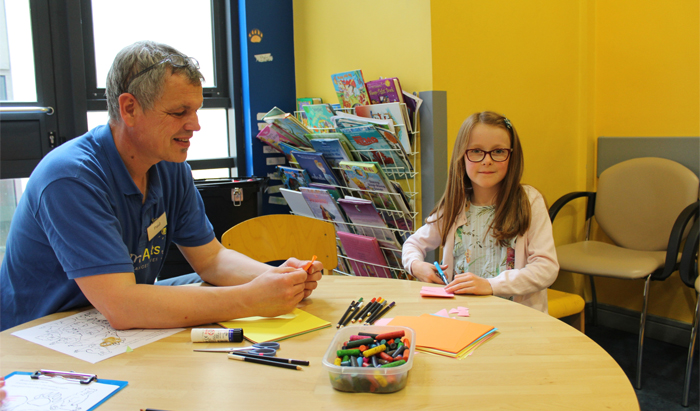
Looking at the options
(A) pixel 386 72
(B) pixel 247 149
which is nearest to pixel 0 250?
(B) pixel 247 149

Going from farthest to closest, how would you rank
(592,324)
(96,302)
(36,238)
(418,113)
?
(592,324)
(418,113)
(36,238)
(96,302)

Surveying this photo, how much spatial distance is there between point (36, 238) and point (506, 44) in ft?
6.77

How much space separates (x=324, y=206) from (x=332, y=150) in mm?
299

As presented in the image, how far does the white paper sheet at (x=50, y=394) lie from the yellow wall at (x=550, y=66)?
1.75 m

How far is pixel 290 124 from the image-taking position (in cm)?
239

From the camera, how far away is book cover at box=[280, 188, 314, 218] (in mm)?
2592

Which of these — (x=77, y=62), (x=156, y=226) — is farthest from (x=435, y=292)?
(x=77, y=62)

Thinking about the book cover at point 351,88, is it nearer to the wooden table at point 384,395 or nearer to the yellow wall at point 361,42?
the yellow wall at point 361,42

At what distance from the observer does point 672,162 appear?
2457 millimetres

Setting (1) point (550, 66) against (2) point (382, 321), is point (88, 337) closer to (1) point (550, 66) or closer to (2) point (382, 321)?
(2) point (382, 321)

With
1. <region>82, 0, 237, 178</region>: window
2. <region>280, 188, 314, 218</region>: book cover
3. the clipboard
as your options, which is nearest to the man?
the clipboard

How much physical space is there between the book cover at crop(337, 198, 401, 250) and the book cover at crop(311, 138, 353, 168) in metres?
0.19

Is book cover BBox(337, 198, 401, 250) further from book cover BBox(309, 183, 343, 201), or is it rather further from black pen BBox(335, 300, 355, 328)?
black pen BBox(335, 300, 355, 328)

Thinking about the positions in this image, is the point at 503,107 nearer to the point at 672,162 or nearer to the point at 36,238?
the point at 672,162
